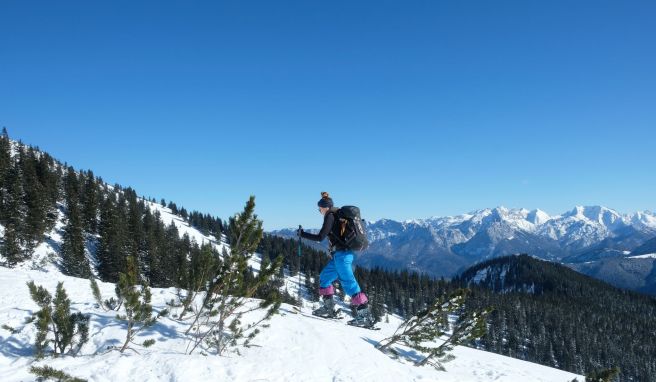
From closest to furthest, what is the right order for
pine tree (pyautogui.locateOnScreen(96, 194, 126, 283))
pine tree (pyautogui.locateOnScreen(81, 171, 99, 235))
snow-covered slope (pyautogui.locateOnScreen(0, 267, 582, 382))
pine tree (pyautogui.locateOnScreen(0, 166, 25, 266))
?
snow-covered slope (pyautogui.locateOnScreen(0, 267, 582, 382)) < pine tree (pyautogui.locateOnScreen(0, 166, 25, 266)) < pine tree (pyautogui.locateOnScreen(96, 194, 126, 283)) < pine tree (pyautogui.locateOnScreen(81, 171, 99, 235))

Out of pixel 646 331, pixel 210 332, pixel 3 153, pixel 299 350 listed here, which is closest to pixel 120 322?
pixel 210 332

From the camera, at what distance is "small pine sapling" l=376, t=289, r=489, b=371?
8508mm

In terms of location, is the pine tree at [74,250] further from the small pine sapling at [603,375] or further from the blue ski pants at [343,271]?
the small pine sapling at [603,375]

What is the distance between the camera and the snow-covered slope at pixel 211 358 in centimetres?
519

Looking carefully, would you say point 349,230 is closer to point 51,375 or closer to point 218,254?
point 218,254

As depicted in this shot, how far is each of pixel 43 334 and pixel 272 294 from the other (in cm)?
326

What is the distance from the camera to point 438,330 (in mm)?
9211

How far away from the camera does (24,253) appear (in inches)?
1759

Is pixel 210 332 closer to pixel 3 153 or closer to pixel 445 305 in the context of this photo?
pixel 445 305

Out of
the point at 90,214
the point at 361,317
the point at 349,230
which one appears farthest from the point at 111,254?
the point at 349,230

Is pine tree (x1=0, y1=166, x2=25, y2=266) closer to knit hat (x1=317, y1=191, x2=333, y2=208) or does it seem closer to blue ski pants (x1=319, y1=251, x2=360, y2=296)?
blue ski pants (x1=319, y1=251, x2=360, y2=296)

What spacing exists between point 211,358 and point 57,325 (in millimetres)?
2196

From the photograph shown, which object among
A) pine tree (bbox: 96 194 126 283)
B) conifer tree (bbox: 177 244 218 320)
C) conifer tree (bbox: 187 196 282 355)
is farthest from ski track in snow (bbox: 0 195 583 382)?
pine tree (bbox: 96 194 126 283)

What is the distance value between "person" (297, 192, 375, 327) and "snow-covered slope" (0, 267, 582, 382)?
62.4 inches
